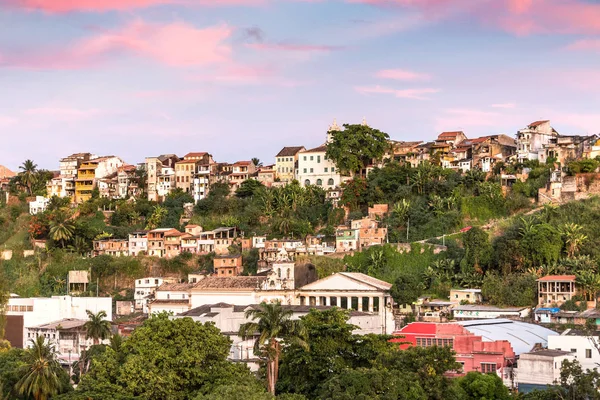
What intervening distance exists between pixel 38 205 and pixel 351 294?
39966 mm

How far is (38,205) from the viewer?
93.3m

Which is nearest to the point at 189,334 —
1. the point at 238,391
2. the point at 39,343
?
the point at 238,391

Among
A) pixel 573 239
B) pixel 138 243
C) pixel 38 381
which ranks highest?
pixel 138 243

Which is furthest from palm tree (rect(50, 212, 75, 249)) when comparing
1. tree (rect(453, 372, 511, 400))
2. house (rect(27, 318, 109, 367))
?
tree (rect(453, 372, 511, 400))

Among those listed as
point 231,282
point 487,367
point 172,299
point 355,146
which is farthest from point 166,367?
point 355,146

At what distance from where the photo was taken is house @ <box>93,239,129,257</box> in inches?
3211

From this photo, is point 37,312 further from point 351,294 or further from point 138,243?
point 351,294

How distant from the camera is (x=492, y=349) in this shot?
4972 cm

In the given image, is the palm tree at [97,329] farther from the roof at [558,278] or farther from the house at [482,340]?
the roof at [558,278]

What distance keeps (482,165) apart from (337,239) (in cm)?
1459

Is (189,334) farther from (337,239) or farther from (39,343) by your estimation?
(337,239)

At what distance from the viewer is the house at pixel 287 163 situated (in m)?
90.6

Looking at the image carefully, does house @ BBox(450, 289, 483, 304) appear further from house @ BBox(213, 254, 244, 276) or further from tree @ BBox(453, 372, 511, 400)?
tree @ BBox(453, 372, 511, 400)

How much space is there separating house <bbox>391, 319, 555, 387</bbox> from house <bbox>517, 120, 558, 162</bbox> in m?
26.8
